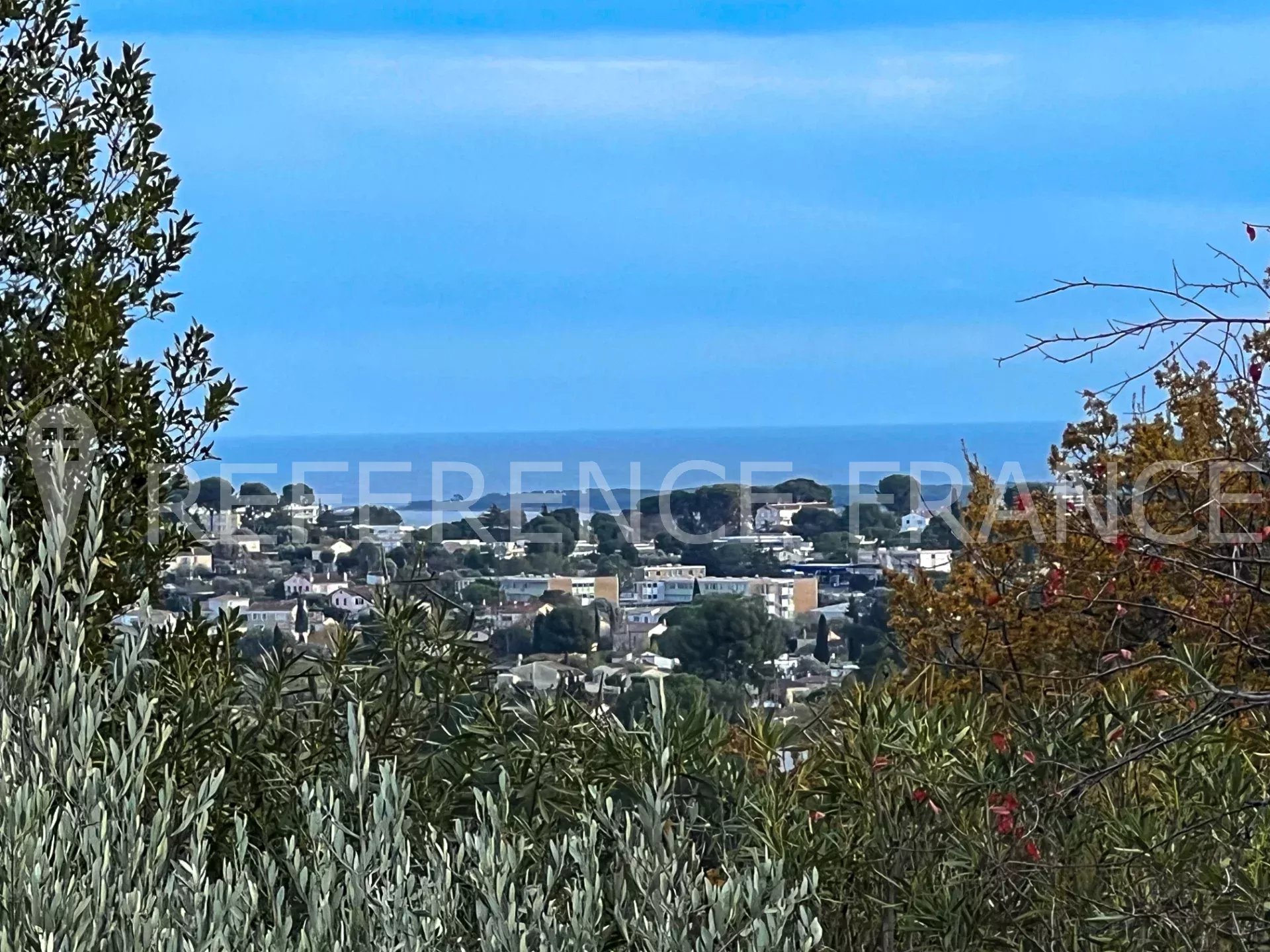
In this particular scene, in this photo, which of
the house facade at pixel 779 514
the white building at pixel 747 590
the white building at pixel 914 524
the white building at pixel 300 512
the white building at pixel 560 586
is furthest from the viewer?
the white building at pixel 914 524

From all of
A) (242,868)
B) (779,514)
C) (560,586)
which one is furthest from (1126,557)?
(779,514)

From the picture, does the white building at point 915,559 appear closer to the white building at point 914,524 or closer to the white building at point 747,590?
the white building at point 914,524

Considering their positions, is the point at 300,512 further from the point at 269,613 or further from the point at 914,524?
the point at 914,524

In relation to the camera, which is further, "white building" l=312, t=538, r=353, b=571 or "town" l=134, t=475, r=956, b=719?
"white building" l=312, t=538, r=353, b=571

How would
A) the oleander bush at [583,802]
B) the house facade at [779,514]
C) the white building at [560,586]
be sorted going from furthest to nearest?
1. the house facade at [779,514]
2. the white building at [560,586]
3. the oleander bush at [583,802]

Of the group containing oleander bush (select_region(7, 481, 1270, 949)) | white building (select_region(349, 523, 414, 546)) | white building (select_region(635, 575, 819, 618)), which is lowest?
oleander bush (select_region(7, 481, 1270, 949))

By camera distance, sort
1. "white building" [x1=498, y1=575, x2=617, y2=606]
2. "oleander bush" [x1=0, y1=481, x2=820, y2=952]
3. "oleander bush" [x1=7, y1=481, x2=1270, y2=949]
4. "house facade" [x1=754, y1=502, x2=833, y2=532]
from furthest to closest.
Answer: "house facade" [x1=754, y1=502, x2=833, y2=532] < "white building" [x1=498, y1=575, x2=617, y2=606] < "oleander bush" [x1=7, y1=481, x2=1270, y2=949] < "oleander bush" [x1=0, y1=481, x2=820, y2=952]

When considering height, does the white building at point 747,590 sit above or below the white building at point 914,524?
below

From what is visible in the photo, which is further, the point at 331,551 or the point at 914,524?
the point at 914,524

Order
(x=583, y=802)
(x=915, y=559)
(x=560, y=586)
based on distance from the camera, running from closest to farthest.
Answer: (x=583, y=802), (x=560, y=586), (x=915, y=559)

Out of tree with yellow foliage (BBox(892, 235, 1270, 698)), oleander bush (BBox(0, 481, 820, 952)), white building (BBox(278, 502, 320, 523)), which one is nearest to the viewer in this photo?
oleander bush (BBox(0, 481, 820, 952))

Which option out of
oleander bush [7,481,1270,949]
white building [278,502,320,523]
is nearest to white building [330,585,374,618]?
oleander bush [7,481,1270,949]

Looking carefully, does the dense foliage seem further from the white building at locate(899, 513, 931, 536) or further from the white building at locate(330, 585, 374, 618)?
the white building at locate(899, 513, 931, 536)

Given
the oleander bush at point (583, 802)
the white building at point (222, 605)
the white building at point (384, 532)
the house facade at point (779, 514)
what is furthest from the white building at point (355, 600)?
the house facade at point (779, 514)
